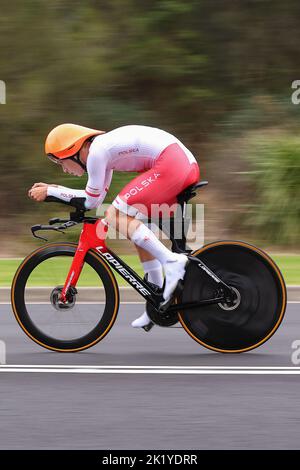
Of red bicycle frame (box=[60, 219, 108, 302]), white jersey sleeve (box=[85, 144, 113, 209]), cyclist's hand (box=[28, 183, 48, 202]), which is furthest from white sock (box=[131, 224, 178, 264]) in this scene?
cyclist's hand (box=[28, 183, 48, 202])

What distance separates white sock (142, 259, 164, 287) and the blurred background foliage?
22.5 feet

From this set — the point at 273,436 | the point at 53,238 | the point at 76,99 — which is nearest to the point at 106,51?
the point at 76,99

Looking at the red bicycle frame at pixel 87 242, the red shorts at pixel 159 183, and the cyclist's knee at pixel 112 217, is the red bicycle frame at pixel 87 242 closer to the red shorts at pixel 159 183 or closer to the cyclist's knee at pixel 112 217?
the cyclist's knee at pixel 112 217

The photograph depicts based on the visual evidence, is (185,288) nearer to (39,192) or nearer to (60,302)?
(60,302)

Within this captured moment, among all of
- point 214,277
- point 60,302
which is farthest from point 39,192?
point 214,277

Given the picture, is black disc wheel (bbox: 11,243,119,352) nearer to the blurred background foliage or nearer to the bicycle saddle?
the bicycle saddle

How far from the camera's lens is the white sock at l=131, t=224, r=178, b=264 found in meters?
7.33

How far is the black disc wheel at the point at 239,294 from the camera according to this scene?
7.46 m

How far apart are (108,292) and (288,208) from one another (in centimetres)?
730

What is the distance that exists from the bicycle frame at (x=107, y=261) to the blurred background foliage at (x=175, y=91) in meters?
6.94

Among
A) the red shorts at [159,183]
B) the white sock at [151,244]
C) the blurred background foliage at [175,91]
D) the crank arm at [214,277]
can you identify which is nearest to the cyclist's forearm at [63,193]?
the red shorts at [159,183]

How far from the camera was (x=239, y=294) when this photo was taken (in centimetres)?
748

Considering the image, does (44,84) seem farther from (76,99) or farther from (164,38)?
(164,38)

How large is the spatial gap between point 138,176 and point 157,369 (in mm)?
1233
